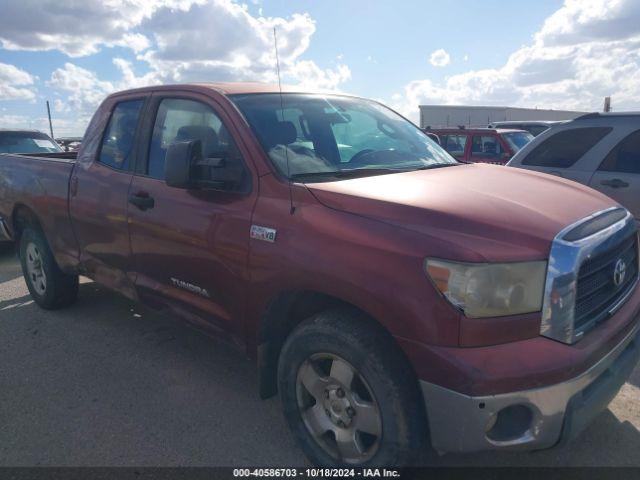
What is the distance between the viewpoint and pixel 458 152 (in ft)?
33.2

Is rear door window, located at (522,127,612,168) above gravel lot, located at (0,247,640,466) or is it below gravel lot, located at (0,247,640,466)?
above

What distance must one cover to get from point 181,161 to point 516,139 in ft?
28.7

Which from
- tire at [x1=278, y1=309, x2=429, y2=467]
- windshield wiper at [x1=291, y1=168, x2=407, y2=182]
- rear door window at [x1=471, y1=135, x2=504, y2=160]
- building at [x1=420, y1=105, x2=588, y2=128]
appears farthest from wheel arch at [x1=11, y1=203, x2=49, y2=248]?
building at [x1=420, y1=105, x2=588, y2=128]

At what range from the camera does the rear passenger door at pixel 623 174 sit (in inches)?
179

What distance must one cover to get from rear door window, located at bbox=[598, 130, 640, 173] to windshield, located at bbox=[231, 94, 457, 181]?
82.4 inches

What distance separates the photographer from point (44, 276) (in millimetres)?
4938

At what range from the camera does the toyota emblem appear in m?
2.41

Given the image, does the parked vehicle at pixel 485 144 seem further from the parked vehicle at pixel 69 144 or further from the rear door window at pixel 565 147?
the parked vehicle at pixel 69 144

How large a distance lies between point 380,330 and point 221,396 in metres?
1.62

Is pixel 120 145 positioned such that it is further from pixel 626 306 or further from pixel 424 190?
pixel 626 306

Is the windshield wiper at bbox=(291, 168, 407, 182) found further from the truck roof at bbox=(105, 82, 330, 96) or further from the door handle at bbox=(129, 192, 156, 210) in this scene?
the door handle at bbox=(129, 192, 156, 210)

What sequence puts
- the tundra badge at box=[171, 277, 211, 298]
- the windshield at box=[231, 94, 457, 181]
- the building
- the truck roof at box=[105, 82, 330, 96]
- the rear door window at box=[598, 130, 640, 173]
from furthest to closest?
the building < the rear door window at box=[598, 130, 640, 173] < the truck roof at box=[105, 82, 330, 96] < the tundra badge at box=[171, 277, 211, 298] < the windshield at box=[231, 94, 457, 181]

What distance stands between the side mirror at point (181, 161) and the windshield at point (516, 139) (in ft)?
26.8

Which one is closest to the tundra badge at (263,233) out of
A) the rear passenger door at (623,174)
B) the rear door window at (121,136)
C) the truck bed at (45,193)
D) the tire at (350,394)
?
the tire at (350,394)
